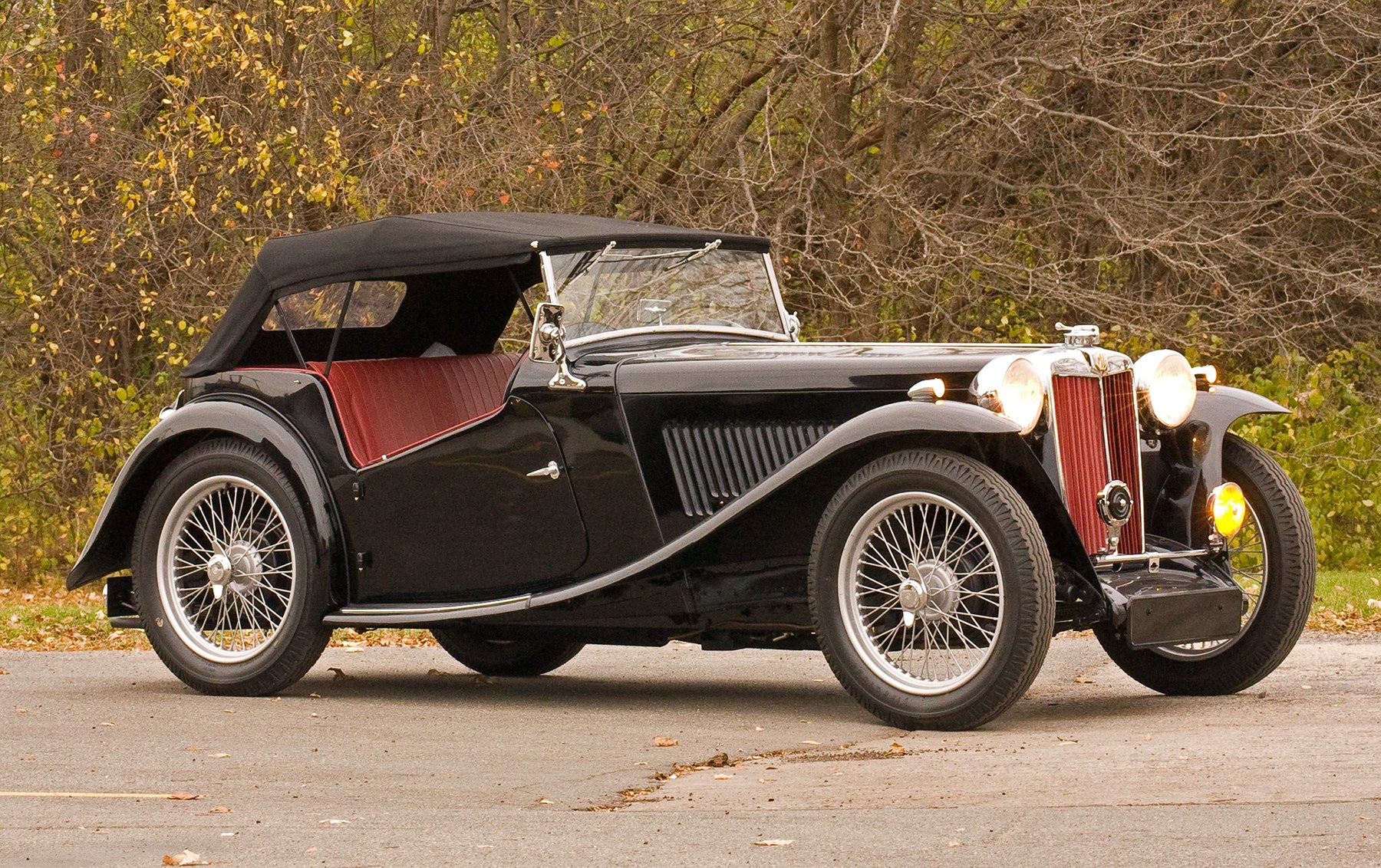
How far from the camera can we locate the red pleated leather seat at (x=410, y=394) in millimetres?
8656

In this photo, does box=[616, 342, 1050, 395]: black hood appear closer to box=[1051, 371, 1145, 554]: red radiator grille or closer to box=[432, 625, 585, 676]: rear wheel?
box=[1051, 371, 1145, 554]: red radiator grille

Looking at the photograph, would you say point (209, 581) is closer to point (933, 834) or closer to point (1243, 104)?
point (933, 834)

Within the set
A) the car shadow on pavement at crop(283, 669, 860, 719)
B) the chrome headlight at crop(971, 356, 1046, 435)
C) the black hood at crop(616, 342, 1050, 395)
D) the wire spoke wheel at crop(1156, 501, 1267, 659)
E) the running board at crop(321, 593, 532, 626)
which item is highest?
the black hood at crop(616, 342, 1050, 395)

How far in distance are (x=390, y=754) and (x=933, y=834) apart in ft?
7.33

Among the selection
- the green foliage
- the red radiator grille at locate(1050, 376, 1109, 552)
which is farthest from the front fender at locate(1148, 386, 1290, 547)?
the green foliage

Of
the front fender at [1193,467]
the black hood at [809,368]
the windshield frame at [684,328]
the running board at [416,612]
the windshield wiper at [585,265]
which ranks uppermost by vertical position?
the windshield wiper at [585,265]

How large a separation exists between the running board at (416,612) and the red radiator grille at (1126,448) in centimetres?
228

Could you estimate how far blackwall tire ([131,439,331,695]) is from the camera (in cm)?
779

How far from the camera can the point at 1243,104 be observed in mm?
15234

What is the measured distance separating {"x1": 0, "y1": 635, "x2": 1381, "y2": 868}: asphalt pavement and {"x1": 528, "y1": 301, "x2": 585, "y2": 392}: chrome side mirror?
129 cm

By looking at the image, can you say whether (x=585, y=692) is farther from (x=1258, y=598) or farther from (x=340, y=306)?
(x=1258, y=598)

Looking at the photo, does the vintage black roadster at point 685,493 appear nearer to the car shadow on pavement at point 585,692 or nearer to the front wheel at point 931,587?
the front wheel at point 931,587

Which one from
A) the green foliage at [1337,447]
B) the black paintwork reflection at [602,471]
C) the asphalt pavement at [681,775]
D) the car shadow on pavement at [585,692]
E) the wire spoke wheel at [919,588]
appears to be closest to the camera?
the asphalt pavement at [681,775]

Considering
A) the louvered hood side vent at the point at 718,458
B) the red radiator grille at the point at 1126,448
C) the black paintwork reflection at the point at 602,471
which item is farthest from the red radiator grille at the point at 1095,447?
the black paintwork reflection at the point at 602,471
